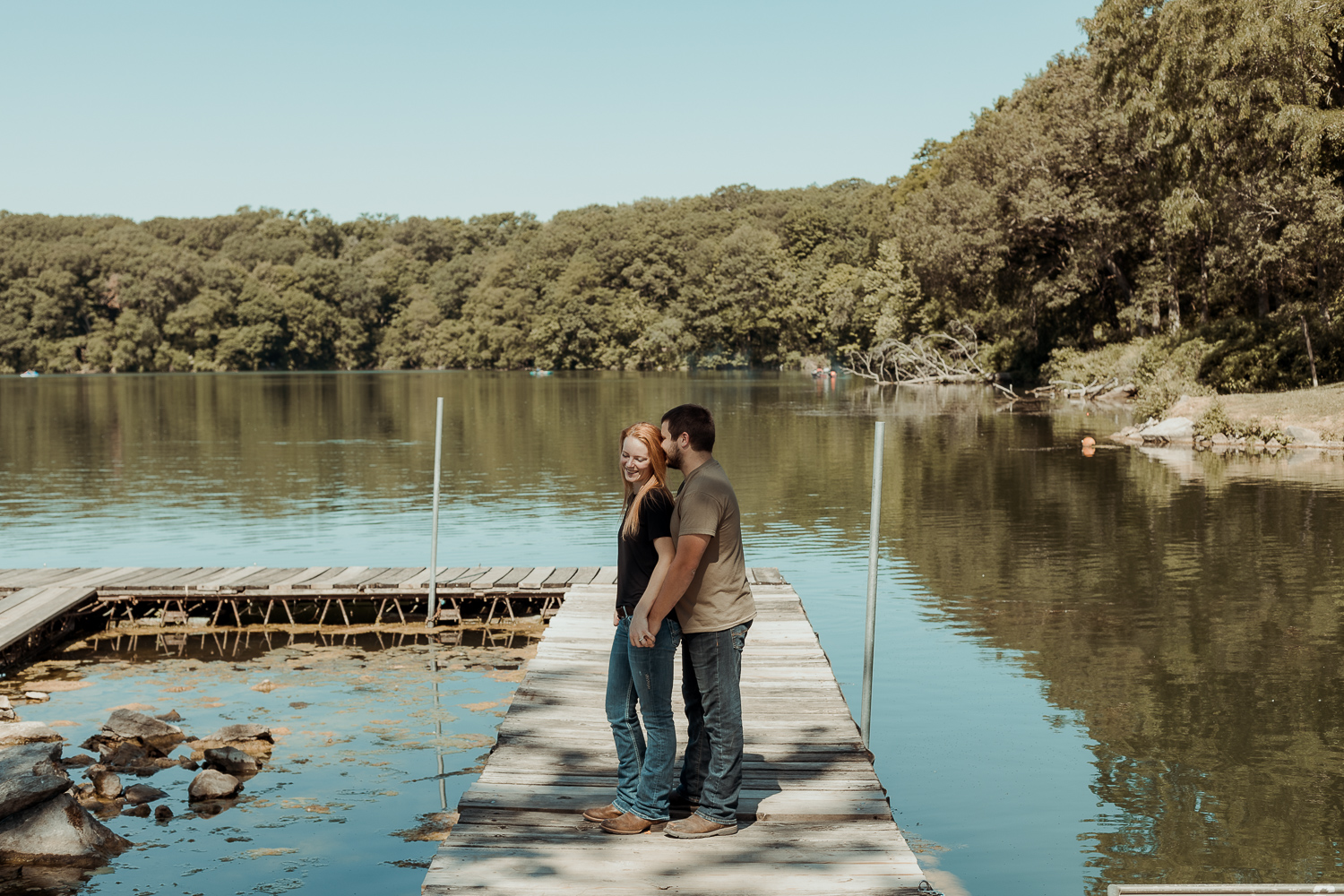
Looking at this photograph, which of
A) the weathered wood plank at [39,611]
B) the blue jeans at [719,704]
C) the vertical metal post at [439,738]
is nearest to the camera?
the blue jeans at [719,704]

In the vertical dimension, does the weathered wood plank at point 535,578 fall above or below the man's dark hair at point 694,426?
below

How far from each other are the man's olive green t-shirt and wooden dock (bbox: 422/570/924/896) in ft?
3.87

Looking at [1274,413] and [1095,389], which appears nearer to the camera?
[1274,413]

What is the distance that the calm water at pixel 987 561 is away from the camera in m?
9.02

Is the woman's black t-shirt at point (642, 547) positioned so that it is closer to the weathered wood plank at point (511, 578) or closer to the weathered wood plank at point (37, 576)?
the weathered wood plank at point (511, 578)

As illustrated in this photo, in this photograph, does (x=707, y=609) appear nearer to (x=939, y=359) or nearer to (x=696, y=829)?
(x=696, y=829)

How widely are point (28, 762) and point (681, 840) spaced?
4791 mm

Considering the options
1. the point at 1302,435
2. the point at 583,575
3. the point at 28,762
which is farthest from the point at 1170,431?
the point at 28,762

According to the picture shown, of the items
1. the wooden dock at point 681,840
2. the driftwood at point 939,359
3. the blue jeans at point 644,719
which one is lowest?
the wooden dock at point 681,840

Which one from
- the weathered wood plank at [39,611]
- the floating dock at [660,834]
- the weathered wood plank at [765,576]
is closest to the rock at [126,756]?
the floating dock at [660,834]

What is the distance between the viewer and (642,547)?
624 cm

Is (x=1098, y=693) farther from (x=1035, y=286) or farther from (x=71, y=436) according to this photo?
(x=1035, y=286)

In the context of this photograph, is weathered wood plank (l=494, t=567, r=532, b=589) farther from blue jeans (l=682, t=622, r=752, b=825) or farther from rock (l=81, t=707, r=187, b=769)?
blue jeans (l=682, t=622, r=752, b=825)

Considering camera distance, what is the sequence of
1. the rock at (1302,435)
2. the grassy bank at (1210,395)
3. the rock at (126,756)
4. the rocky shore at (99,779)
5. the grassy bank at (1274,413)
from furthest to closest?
the grassy bank at (1210,395), the grassy bank at (1274,413), the rock at (1302,435), the rock at (126,756), the rocky shore at (99,779)
